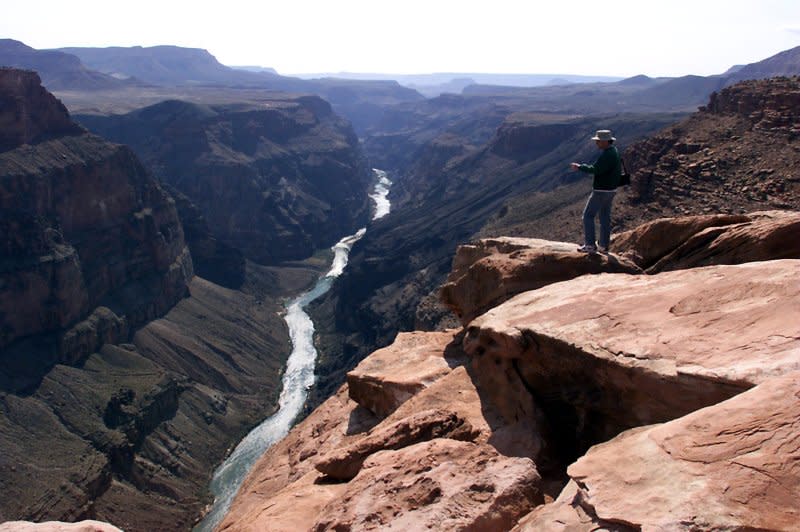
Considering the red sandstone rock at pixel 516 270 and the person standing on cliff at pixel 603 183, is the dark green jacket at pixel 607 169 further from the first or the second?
the red sandstone rock at pixel 516 270

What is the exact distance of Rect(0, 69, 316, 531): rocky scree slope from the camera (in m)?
55.2

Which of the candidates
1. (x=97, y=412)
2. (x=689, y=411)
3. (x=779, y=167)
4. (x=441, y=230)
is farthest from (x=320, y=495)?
(x=441, y=230)

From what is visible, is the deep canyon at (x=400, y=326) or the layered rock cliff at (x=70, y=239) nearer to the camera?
the deep canyon at (x=400, y=326)

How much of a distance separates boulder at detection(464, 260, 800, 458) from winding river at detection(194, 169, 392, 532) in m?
33.9

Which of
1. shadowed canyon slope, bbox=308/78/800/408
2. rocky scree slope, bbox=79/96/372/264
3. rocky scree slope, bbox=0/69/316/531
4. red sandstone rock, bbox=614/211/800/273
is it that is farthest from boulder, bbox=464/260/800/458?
rocky scree slope, bbox=79/96/372/264

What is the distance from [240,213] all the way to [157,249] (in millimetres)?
55203

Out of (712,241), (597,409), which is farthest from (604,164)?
(597,409)

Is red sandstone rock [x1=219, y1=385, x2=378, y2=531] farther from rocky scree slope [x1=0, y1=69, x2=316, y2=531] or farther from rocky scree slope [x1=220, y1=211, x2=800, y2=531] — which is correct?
rocky scree slope [x1=0, y1=69, x2=316, y2=531]

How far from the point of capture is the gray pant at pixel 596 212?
729 inches

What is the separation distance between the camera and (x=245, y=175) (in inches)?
5886

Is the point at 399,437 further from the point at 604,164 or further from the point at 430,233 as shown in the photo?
the point at 430,233

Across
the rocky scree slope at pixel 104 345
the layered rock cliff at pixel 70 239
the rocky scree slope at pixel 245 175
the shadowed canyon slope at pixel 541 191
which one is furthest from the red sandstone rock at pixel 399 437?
the rocky scree slope at pixel 245 175

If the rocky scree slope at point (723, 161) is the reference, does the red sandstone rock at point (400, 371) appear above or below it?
below

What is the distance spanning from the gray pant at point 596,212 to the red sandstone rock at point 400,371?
196 inches
